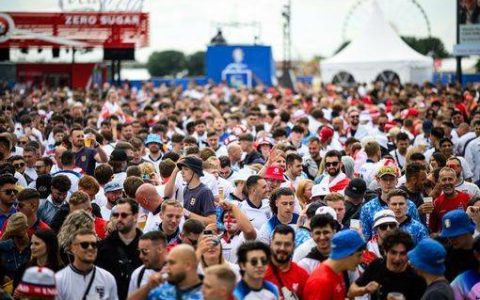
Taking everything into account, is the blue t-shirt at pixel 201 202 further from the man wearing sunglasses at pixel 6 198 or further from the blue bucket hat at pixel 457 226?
the blue bucket hat at pixel 457 226

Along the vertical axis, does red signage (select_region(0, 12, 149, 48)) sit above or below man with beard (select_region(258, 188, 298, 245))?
above

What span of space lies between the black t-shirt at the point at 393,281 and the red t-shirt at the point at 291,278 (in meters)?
0.42

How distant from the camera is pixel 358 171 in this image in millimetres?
13531

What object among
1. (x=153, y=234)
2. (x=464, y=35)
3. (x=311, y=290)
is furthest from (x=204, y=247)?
(x=464, y=35)

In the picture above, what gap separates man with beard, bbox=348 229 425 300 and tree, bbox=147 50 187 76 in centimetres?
9466

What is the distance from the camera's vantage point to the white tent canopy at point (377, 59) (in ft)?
146

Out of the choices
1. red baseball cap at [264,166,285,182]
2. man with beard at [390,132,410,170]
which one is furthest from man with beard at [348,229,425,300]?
man with beard at [390,132,410,170]

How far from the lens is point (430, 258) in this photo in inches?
282

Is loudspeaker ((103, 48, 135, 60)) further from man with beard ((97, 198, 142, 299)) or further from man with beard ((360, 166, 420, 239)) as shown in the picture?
man with beard ((97, 198, 142, 299))

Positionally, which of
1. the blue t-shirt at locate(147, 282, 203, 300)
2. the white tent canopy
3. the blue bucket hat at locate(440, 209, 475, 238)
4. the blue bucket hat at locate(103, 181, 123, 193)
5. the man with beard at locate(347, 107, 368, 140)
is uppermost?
the white tent canopy

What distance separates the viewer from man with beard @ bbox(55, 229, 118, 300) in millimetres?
7410

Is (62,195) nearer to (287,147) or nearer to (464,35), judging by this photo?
(287,147)

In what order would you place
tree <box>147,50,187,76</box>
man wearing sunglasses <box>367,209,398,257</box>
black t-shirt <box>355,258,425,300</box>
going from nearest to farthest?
1. black t-shirt <box>355,258,425,300</box>
2. man wearing sunglasses <box>367,209,398,257</box>
3. tree <box>147,50,187,76</box>

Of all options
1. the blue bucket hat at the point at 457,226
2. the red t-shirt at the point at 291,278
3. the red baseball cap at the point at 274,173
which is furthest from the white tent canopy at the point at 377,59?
the red t-shirt at the point at 291,278
